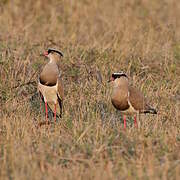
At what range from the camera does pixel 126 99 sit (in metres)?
5.62

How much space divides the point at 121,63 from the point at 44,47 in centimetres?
137

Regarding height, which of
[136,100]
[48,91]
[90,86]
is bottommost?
[136,100]

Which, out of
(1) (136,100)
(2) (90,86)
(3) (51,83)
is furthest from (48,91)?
(1) (136,100)

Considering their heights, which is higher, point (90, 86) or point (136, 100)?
point (90, 86)

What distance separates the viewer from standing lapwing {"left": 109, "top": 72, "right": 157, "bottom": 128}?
5598mm

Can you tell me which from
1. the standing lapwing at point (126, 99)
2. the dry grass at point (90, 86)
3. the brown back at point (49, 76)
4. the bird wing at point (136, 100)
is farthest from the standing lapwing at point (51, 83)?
the bird wing at point (136, 100)

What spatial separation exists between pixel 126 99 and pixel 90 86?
164 centimetres

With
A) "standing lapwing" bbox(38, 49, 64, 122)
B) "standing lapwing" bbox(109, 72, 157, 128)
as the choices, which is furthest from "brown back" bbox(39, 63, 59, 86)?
"standing lapwing" bbox(109, 72, 157, 128)

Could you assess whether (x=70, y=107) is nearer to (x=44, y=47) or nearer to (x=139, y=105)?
(x=139, y=105)

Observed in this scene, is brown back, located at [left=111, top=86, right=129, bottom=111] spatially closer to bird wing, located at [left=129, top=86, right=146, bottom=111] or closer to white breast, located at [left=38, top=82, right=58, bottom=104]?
bird wing, located at [left=129, top=86, right=146, bottom=111]

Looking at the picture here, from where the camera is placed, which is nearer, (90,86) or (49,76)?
(49,76)

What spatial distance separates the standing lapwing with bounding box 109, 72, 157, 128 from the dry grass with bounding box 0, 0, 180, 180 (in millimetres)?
199

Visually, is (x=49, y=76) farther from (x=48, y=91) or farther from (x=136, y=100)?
(x=136, y=100)

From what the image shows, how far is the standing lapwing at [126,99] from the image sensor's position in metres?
5.60
